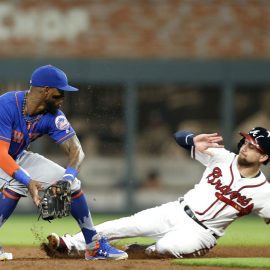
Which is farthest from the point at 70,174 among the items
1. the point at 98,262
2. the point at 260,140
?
the point at 260,140

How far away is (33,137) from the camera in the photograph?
779cm

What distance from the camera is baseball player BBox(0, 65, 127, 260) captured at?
296 inches

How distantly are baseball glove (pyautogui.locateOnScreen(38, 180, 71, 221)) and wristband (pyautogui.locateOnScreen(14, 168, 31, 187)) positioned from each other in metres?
0.21

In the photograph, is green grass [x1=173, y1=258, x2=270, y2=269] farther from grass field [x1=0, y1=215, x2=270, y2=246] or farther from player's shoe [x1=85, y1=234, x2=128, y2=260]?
grass field [x1=0, y1=215, x2=270, y2=246]

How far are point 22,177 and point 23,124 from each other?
46 cm

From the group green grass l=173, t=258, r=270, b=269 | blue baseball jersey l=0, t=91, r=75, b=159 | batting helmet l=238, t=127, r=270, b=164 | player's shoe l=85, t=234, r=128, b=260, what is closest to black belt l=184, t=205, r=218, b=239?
green grass l=173, t=258, r=270, b=269

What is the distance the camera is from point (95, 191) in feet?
56.2

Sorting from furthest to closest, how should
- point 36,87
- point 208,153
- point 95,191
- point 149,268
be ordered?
point 95,191 → point 208,153 → point 36,87 → point 149,268

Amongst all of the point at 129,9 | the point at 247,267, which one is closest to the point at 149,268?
the point at 247,267

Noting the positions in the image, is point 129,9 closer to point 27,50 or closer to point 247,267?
point 27,50

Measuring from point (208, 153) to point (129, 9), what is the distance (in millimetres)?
10014

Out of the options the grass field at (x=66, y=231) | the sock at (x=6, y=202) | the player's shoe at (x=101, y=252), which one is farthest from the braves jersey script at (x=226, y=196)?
the grass field at (x=66, y=231)

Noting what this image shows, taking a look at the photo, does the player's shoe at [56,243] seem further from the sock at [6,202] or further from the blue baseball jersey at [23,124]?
A: the blue baseball jersey at [23,124]

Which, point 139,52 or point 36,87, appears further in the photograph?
point 139,52
